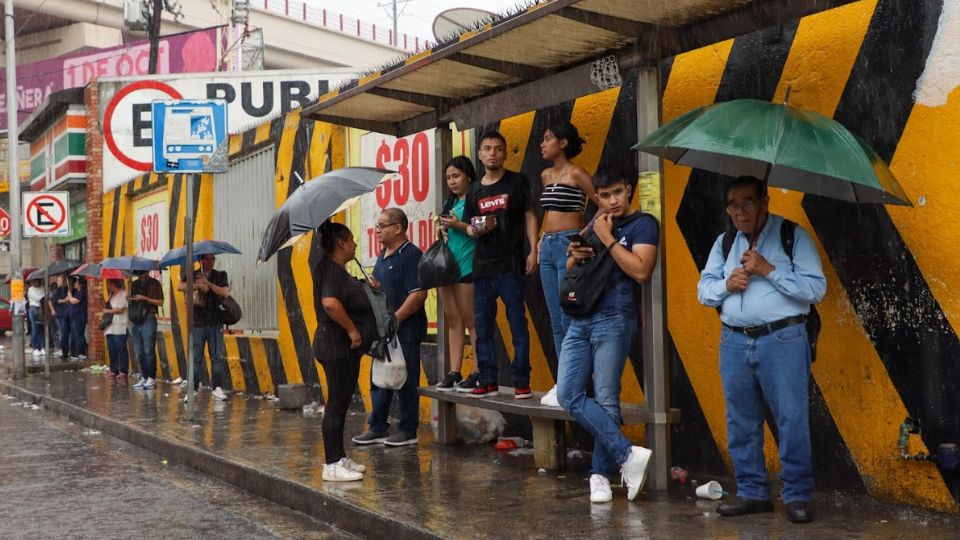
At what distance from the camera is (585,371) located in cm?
641

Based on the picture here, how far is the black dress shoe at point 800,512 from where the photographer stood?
545 cm

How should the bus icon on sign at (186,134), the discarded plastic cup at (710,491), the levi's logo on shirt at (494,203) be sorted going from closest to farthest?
1. the discarded plastic cup at (710,491)
2. the levi's logo on shirt at (494,203)
3. the bus icon on sign at (186,134)

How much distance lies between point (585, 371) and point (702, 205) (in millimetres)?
1363

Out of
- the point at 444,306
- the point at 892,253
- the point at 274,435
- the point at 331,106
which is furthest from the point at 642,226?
the point at 274,435

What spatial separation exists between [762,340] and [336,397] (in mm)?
2920

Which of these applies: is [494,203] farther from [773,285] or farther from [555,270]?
[773,285]

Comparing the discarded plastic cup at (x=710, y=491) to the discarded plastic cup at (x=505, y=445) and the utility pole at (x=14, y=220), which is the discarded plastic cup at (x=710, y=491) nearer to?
the discarded plastic cup at (x=505, y=445)

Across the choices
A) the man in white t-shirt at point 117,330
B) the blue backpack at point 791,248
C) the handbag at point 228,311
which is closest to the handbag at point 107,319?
the man in white t-shirt at point 117,330

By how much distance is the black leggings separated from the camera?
717cm

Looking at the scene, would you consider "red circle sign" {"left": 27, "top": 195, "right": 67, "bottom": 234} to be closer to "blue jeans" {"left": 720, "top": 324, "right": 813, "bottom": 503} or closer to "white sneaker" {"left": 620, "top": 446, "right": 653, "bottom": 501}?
"white sneaker" {"left": 620, "top": 446, "right": 653, "bottom": 501}

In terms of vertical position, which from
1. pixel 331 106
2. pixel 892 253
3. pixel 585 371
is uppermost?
pixel 331 106

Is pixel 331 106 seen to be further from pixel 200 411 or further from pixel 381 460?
pixel 200 411

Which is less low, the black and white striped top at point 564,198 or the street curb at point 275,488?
the black and white striped top at point 564,198

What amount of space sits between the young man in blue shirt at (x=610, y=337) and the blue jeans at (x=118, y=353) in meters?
13.0
